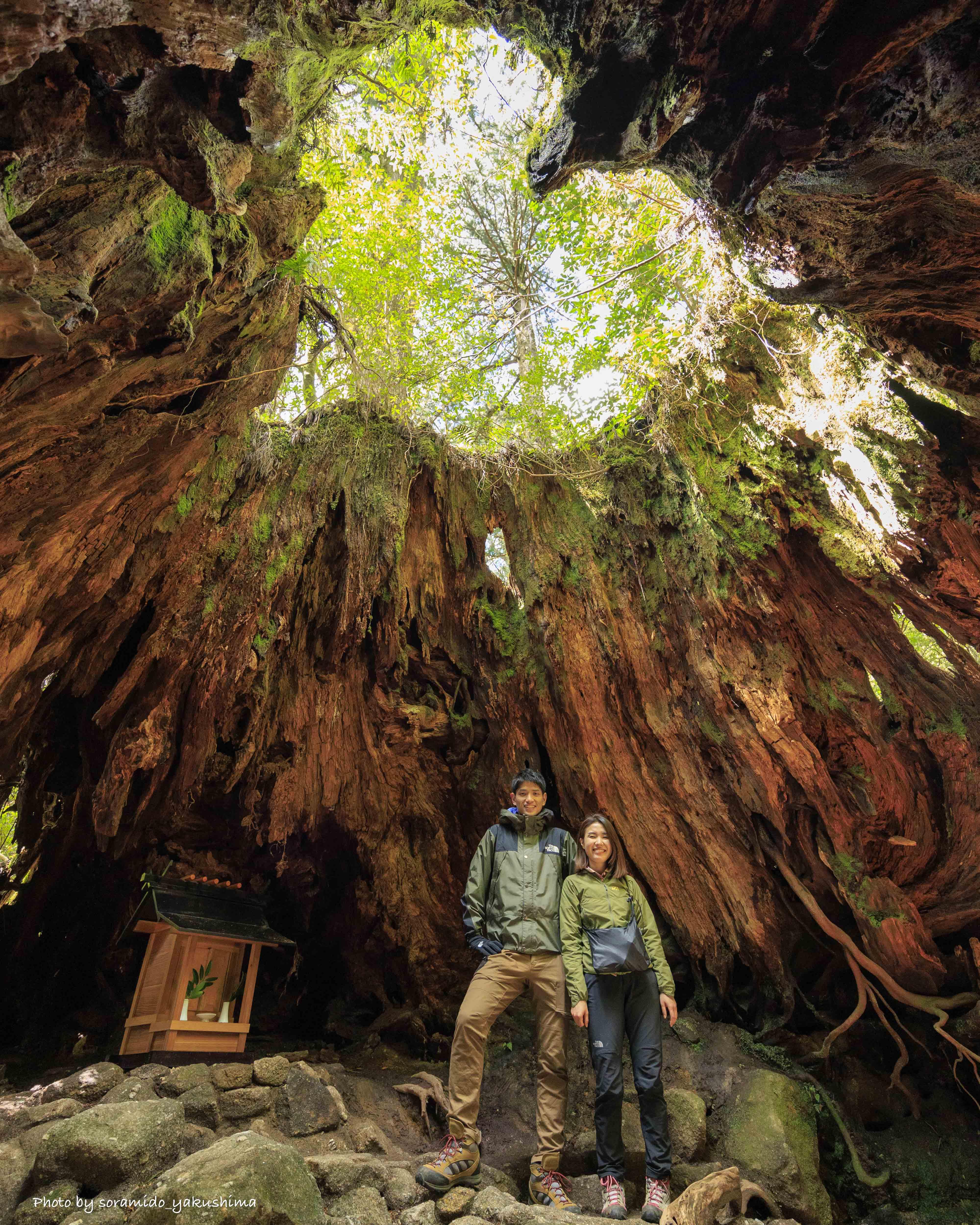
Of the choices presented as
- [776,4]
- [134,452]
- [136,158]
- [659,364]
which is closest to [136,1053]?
[134,452]

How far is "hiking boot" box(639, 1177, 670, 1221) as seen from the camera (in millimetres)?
3584

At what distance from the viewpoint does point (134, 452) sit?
4.34m

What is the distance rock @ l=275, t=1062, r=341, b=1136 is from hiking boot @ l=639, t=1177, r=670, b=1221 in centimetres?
224

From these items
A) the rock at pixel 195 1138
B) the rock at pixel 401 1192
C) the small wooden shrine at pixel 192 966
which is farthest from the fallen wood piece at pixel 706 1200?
the small wooden shrine at pixel 192 966

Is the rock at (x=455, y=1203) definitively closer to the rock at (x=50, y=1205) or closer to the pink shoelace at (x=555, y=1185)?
the pink shoelace at (x=555, y=1185)

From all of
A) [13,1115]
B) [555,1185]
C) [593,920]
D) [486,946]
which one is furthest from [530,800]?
[13,1115]

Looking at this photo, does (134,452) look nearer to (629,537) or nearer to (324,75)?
(324,75)

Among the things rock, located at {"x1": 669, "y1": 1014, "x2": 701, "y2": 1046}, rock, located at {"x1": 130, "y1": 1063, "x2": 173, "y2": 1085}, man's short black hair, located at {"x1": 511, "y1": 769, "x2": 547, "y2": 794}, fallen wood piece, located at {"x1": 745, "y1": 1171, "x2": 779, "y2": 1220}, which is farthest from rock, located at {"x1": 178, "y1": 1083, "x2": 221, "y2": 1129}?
rock, located at {"x1": 669, "y1": 1014, "x2": 701, "y2": 1046}

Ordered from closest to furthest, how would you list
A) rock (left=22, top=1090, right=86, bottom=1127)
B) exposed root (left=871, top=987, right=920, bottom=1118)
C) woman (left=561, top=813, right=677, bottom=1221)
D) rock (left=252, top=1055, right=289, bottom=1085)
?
1. woman (left=561, top=813, right=677, bottom=1221)
2. rock (left=22, top=1090, right=86, bottom=1127)
3. rock (left=252, top=1055, right=289, bottom=1085)
4. exposed root (left=871, top=987, right=920, bottom=1118)

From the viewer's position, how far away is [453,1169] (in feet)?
12.3

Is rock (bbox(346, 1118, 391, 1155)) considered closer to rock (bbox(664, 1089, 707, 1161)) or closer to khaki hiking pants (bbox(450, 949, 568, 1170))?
khaki hiking pants (bbox(450, 949, 568, 1170))

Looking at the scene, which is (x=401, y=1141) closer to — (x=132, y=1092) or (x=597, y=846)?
(x=132, y=1092)

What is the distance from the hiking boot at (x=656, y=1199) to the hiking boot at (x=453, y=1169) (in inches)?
36.3

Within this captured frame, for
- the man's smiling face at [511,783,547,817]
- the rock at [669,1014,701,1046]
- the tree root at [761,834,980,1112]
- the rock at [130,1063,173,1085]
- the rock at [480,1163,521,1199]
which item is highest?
the man's smiling face at [511,783,547,817]
